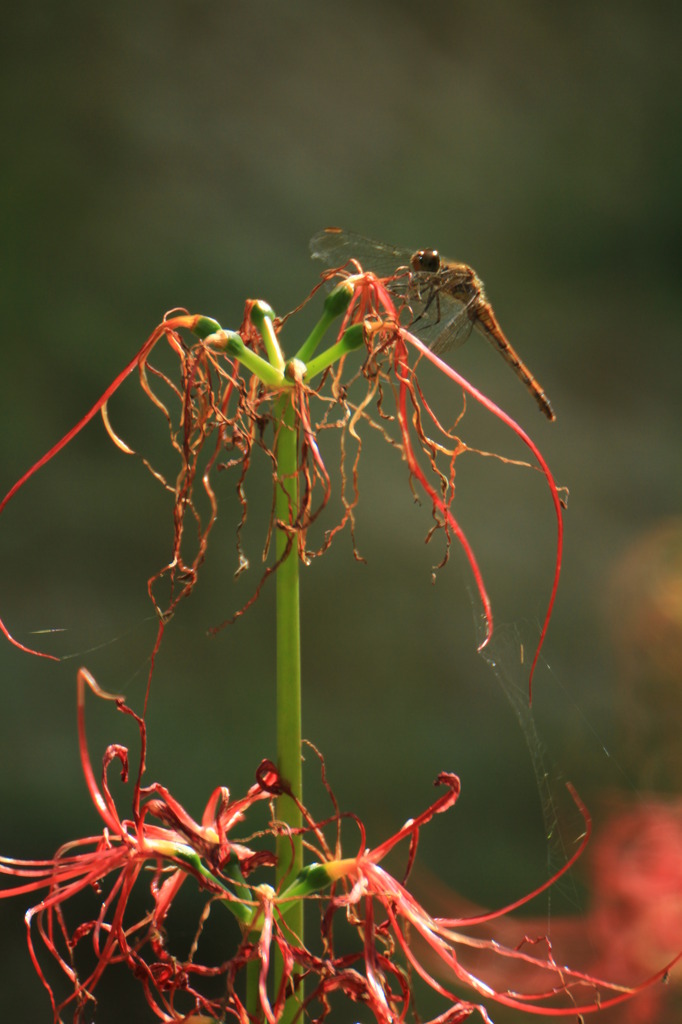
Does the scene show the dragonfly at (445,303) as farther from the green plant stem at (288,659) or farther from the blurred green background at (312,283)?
the blurred green background at (312,283)

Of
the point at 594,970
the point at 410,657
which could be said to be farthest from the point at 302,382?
the point at 410,657

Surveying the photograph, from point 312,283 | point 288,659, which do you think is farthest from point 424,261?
point 312,283

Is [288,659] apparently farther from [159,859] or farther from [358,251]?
[358,251]

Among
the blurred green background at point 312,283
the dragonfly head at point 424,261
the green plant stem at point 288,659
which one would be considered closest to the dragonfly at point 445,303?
the dragonfly head at point 424,261

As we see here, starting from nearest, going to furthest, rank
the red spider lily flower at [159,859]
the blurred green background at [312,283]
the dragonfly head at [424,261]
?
the red spider lily flower at [159,859]
the dragonfly head at [424,261]
the blurred green background at [312,283]

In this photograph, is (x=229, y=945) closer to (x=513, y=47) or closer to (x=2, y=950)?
(x=2, y=950)

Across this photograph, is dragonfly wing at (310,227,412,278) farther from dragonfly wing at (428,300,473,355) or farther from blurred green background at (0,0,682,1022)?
blurred green background at (0,0,682,1022)
